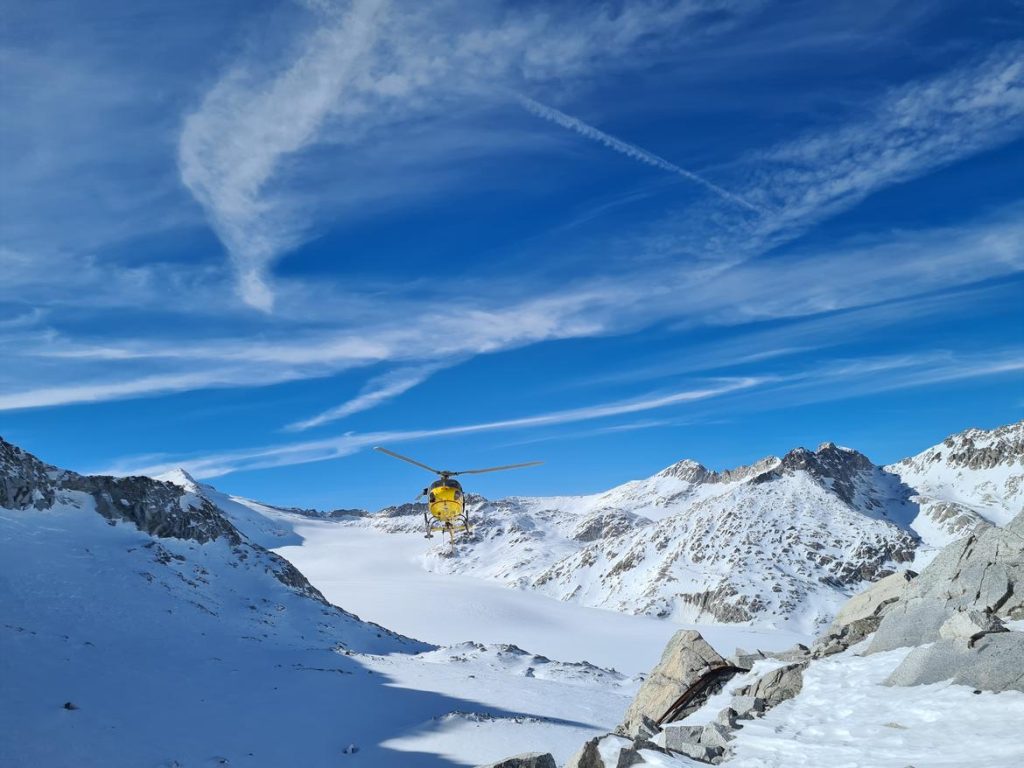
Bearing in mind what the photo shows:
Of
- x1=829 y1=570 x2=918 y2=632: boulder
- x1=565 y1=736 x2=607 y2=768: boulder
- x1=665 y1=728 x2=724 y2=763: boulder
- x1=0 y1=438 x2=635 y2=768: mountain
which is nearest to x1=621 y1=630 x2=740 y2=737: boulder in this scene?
x1=829 y1=570 x2=918 y2=632: boulder

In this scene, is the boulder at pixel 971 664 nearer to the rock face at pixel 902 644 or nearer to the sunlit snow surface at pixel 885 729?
the rock face at pixel 902 644

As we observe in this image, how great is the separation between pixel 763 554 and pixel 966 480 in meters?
69.9

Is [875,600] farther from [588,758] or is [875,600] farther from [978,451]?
[978,451]

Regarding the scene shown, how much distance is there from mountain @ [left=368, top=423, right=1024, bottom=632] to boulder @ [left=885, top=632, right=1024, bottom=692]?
11079cm

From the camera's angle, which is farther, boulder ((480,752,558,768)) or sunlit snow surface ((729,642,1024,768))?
boulder ((480,752,558,768))

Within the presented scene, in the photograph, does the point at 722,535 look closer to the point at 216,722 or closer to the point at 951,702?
the point at 216,722

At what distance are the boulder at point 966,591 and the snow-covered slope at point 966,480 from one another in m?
142

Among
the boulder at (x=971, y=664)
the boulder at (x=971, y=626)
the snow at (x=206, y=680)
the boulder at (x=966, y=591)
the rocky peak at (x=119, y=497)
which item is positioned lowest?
the snow at (x=206, y=680)

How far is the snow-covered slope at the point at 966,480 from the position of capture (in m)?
144

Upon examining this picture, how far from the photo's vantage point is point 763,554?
13538 centimetres

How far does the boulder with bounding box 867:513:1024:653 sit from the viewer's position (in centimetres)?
1661

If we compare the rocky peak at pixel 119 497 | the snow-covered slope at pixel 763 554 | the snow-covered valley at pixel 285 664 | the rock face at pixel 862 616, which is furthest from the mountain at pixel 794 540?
the rock face at pixel 862 616

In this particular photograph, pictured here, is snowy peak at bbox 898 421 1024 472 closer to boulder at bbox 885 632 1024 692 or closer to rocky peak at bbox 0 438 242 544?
rocky peak at bbox 0 438 242 544

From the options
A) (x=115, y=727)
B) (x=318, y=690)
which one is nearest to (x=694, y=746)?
(x=115, y=727)
